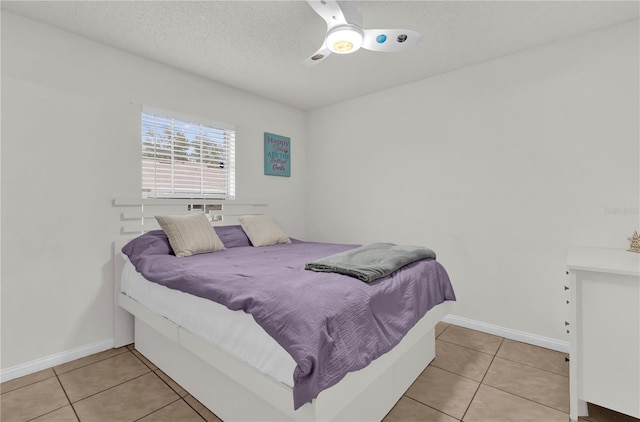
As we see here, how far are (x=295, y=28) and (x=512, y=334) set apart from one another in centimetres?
303

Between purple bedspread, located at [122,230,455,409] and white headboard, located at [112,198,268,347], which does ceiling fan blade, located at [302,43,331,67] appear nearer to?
purple bedspread, located at [122,230,455,409]

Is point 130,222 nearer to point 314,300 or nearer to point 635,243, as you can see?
point 314,300

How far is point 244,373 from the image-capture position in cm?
138

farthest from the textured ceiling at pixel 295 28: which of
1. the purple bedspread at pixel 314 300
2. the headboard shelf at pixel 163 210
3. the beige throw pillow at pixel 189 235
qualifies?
the purple bedspread at pixel 314 300

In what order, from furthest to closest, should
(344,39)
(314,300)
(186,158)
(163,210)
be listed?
1. (186,158)
2. (163,210)
3. (344,39)
4. (314,300)

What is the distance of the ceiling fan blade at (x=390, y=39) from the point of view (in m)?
1.80

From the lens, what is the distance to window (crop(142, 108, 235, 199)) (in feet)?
9.14

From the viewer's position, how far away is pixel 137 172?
2660mm

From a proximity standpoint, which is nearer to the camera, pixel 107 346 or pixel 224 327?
pixel 224 327

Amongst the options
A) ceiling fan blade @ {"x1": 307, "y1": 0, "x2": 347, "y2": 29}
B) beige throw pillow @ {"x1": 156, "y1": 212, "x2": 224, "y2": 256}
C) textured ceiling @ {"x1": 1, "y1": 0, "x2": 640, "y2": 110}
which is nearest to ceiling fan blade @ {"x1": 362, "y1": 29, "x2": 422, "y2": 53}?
ceiling fan blade @ {"x1": 307, "y1": 0, "x2": 347, "y2": 29}

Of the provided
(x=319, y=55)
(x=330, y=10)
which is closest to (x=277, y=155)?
(x=319, y=55)

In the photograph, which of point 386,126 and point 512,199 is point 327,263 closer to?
point 512,199

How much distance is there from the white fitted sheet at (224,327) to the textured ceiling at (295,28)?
5.98 ft

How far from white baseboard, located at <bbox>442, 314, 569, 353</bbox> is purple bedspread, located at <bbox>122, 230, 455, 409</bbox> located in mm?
886
